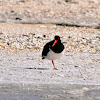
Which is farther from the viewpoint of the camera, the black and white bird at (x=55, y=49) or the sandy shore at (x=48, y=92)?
the black and white bird at (x=55, y=49)

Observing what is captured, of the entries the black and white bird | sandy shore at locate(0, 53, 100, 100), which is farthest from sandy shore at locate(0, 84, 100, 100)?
the black and white bird

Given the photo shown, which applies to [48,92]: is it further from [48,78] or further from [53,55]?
[53,55]

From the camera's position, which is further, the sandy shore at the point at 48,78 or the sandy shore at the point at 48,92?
the sandy shore at the point at 48,78

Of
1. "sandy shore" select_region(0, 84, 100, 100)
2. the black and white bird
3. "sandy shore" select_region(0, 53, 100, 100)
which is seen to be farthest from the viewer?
the black and white bird

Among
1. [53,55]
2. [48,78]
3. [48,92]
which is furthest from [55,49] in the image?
[48,92]

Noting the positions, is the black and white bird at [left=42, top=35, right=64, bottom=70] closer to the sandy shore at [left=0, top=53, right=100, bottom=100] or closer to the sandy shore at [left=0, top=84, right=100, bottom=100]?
the sandy shore at [left=0, top=53, right=100, bottom=100]

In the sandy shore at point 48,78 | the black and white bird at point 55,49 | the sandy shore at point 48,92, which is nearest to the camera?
the sandy shore at point 48,92

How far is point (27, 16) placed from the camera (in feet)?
73.6

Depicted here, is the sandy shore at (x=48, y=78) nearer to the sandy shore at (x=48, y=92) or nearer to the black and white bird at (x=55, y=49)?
the sandy shore at (x=48, y=92)

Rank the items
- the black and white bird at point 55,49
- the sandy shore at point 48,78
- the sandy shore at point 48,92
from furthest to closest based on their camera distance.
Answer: the black and white bird at point 55,49
the sandy shore at point 48,78
the sandy shore at point 48,92

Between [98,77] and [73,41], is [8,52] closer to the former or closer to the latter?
[73,41]

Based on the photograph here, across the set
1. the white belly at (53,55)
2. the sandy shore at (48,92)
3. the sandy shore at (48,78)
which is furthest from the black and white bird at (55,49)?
the sandy shore at (48,92)

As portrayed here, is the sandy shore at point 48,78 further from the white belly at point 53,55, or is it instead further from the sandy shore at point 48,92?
the white belly at point 53,55

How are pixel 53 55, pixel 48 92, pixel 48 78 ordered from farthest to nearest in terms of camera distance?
pixel 53 55 → pixel 48 78 → pixel 48 92
